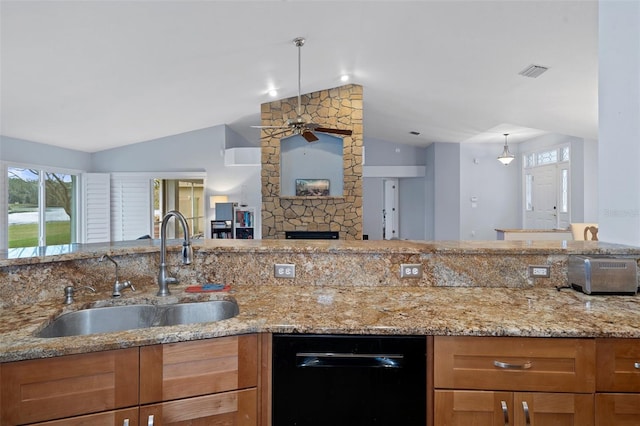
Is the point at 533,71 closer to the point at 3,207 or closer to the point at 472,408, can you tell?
the point at 472,408

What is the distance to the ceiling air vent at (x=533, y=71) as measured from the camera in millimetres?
3873

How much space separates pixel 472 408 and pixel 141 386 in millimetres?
1107

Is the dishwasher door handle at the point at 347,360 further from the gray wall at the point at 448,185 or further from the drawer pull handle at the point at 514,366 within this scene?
the gray wall at the point at 448,185

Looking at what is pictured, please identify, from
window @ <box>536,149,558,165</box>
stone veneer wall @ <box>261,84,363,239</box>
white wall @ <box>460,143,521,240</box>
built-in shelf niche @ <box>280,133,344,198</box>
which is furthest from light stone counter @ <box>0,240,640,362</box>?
white wall @ <box>460,143,521,240</box>

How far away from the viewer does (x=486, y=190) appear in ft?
29.1

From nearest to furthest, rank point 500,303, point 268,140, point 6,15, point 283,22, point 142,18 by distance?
point 500,303 < point 6,15 < point 142,18 < point 283,22 < point 268,140

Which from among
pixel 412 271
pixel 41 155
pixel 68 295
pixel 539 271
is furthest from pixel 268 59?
pixel 41 155

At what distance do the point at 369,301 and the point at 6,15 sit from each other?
126 inches

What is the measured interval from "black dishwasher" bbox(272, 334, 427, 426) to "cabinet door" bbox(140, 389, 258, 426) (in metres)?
0.10

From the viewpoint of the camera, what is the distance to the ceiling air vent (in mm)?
3873

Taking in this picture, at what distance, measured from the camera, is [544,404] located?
3.82 ft

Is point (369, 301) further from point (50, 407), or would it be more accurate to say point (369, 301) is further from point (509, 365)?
point (50, 407)

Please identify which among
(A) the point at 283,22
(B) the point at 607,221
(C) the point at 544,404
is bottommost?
(C) the point at 544,404

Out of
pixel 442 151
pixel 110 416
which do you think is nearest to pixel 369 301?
pixel 110 416
